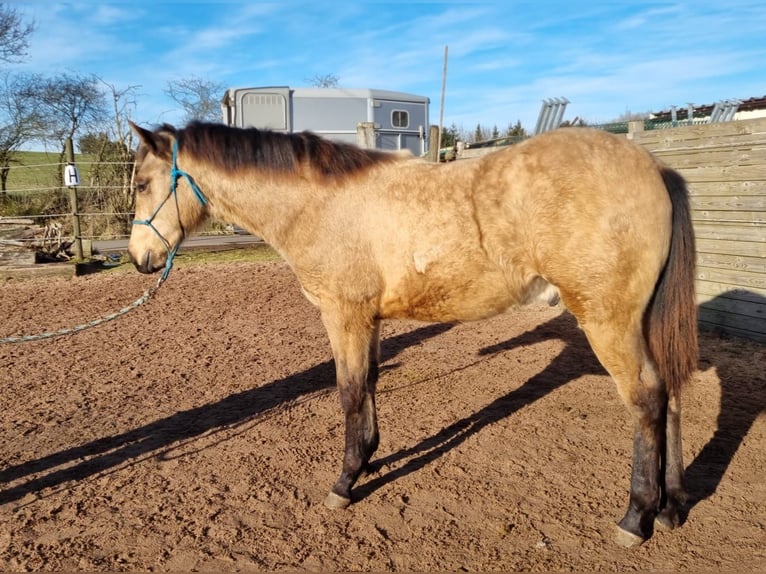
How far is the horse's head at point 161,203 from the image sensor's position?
3.50m

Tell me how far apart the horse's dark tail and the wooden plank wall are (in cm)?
367

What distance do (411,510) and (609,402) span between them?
2.30 m

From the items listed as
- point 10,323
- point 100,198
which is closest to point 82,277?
point 10,323

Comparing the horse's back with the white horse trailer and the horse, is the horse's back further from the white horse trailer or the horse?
the white horse trailer

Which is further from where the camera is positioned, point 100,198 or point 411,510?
point 100,198

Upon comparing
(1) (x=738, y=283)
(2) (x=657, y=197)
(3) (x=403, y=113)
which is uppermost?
(3) (x=403, y=113)

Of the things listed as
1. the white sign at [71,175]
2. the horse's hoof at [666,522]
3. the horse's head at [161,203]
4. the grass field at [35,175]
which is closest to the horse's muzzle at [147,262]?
the horse's head at [161,203]

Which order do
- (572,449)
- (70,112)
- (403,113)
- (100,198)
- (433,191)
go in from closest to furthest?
(433,191) < (572,449) < (100,198) < (403,113) < (70,112)

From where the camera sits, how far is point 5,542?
2838mm

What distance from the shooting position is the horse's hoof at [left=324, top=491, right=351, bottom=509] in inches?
126

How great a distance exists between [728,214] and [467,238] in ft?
14.9

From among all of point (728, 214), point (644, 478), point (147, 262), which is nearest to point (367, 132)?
point (728, 214)

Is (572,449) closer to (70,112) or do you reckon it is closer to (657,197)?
(657,197)

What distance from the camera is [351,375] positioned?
340 centimetres
